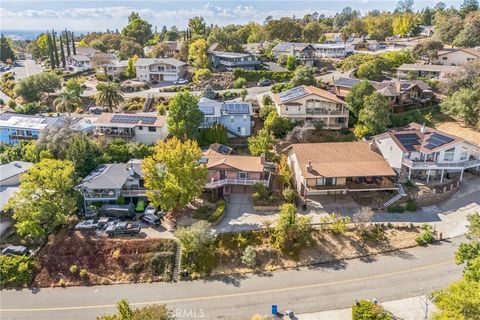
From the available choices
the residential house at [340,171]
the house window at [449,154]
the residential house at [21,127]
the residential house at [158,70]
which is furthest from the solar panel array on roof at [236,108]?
the residential house at [158,70]

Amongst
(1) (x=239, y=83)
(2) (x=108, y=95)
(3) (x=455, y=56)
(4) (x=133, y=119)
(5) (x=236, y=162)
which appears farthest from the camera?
(3) (x=455, y=56)

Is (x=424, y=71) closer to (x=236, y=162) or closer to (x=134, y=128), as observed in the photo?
(x=236, y=162)

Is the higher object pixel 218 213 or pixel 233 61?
pixel 233 61

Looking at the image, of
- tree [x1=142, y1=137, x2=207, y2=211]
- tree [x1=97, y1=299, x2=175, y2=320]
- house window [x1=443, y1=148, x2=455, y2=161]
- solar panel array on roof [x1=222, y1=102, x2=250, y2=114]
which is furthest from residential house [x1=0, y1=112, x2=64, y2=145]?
house window [x1=443, y1=148, x2=455, y2=161]

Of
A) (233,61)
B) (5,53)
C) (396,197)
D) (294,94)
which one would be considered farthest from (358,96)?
(5,53)

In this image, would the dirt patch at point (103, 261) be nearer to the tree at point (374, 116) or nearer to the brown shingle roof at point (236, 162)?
the brown shingle roof at point (236, 162)

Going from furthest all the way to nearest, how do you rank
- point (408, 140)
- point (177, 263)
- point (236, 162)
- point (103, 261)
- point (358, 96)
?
point (358, 96)
point (408, 140)
point (236, 162)
point (103, 261)
point (177, 263)
